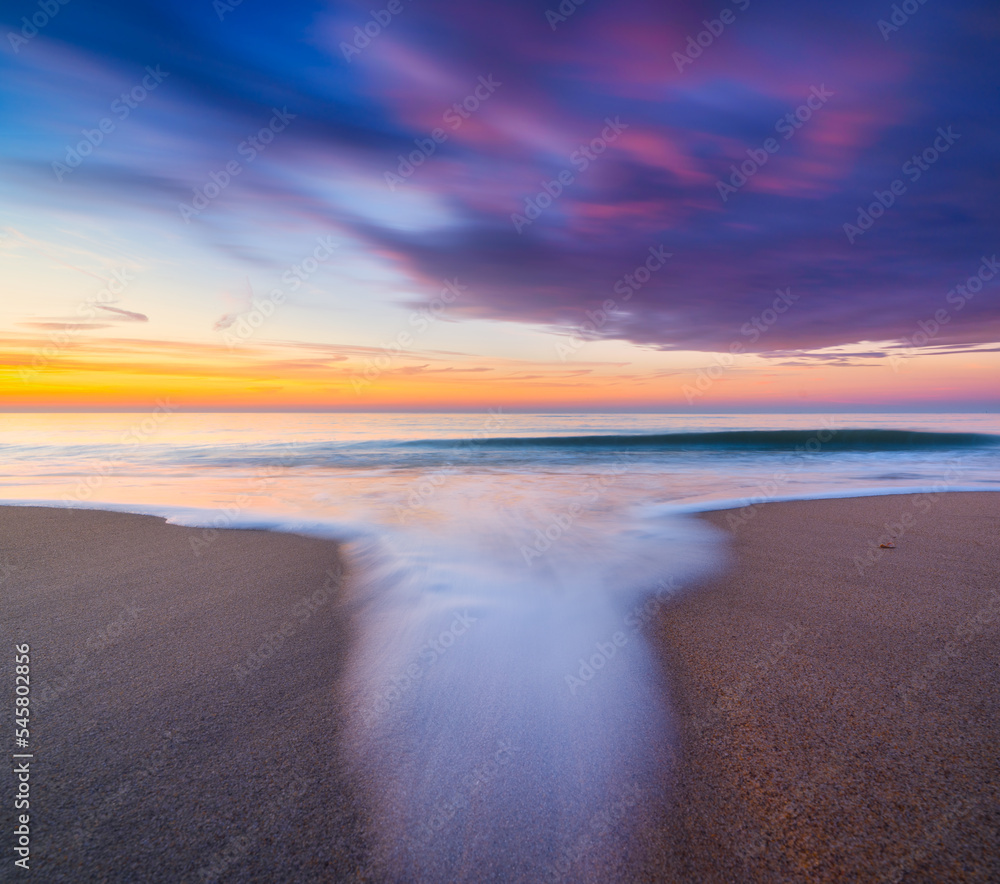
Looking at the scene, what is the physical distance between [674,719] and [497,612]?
1763 mm

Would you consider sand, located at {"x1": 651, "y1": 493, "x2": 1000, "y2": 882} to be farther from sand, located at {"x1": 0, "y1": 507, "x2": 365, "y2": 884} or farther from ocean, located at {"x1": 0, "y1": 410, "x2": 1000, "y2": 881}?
sand, located at {"x1": 0, "y1": 507, "x2": 365, "y2": 884}

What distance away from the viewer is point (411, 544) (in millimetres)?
6301

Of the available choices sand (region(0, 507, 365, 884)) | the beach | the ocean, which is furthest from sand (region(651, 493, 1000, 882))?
sand (region(0, 507, 365, 884))

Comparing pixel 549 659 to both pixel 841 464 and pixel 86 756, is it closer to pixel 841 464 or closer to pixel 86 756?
pixel 86 756

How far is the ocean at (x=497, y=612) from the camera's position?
79.7 inches

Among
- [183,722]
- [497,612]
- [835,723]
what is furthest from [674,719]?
[183,722]

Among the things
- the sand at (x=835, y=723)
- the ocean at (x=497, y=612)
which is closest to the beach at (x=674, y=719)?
the sand at (x=835, y=723)

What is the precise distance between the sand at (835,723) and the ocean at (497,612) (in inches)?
9.7

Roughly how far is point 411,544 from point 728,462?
14337 millimetres

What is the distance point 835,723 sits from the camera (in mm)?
2490

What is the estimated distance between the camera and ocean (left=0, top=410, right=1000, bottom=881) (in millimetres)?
2023

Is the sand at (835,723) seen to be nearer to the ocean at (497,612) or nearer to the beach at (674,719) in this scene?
the beach at (674,719)

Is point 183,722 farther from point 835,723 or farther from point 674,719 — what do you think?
point 835,723

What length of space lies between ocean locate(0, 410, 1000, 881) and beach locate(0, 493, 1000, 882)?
18 centimetres
